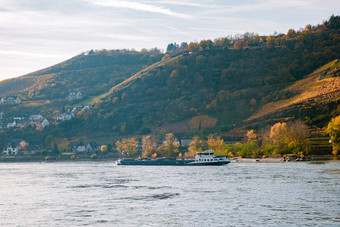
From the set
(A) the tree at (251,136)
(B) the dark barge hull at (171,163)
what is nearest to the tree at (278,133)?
(A) the tree at (251,136)

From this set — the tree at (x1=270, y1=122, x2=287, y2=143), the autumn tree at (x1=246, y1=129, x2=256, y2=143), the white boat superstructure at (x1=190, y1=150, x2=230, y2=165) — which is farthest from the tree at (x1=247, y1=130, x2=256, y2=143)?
the white boat superstructure at (x1=190, y1=150, x2=230, y2=165)

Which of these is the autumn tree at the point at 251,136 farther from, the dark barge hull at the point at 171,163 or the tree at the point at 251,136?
the dark barge hull at the point at 171,163

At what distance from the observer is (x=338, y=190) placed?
6347cm

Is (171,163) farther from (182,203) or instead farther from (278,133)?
(182,203)

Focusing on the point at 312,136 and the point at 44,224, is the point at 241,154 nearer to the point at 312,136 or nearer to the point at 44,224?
the point at 312,136

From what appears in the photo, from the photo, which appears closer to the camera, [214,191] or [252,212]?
[252,212]

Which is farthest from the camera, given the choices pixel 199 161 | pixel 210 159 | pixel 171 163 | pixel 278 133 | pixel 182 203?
pixel 278 133

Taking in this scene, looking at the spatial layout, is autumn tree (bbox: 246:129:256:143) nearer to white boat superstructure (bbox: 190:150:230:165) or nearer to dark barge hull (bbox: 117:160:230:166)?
white boat superstructure (bbox: 190:150:230:165)

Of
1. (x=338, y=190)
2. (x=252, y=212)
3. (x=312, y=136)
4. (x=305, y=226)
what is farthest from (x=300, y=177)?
(x=312, y=136)

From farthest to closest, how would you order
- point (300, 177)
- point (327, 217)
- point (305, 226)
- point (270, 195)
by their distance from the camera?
1. point (300, 177)
2. point (270, 195)
3. point (327, 217)
4. point (305, 226)

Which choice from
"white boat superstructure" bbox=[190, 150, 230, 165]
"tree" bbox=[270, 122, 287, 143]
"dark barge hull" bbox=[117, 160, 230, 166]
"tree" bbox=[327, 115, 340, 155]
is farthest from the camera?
"tree" bbox=[270, 122, 287, 143]

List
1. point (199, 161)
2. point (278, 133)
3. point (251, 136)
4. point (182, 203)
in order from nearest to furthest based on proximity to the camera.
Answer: point (182, 203) < point (199, 161) < point (278, 133) < point (251, 136)

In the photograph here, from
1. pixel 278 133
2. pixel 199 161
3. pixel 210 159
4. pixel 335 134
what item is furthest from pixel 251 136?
pixel 335 134

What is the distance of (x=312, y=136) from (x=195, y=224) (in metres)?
124
